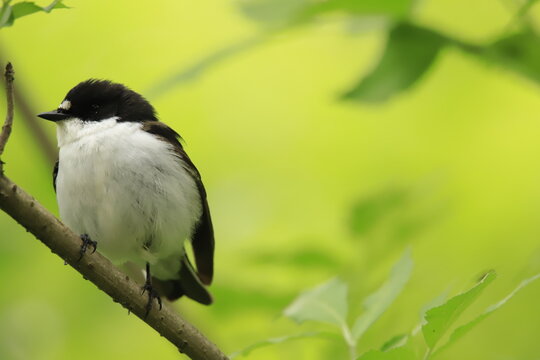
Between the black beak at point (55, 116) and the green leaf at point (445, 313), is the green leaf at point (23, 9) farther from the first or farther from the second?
the black beak at point (55, 116)

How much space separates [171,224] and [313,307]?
1.40m

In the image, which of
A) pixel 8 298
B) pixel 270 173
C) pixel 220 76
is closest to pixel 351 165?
pixel 270 173

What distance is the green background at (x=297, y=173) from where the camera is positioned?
144 inches

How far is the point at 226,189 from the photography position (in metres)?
5.13

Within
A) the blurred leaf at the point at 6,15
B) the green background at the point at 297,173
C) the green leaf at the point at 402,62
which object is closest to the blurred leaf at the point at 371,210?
the green background at the point at 297,173

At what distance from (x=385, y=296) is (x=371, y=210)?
1067 millimetres

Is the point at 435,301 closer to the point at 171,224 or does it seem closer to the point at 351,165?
the point at 171,224

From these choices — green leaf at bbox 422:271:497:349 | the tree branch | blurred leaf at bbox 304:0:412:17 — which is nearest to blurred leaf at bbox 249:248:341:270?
the tree branch

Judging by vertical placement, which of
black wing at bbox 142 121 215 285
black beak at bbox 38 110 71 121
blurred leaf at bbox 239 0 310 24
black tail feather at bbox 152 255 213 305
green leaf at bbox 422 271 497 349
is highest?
blurred leaf at bbox 239 0 310 24

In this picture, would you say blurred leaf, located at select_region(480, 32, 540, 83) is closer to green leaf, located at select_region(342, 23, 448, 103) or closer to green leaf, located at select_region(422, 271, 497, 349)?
green leaf, located at select_region(342, 23, 448, 103)

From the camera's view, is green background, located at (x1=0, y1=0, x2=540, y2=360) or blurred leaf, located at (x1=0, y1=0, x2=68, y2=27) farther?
green background, located at (x1=0, y1=0, x2=540, y2=360)

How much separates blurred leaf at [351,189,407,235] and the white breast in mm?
870

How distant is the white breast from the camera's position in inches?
145

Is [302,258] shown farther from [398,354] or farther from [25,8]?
[25,8]
